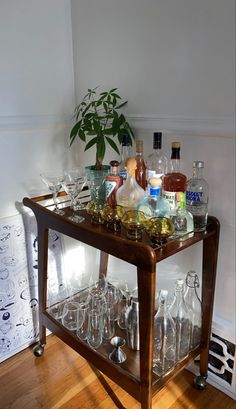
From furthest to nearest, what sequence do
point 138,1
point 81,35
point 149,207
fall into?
point 81,35, point 138,1, point 149,207

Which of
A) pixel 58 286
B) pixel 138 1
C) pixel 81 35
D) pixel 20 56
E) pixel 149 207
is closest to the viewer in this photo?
pixel 149 207

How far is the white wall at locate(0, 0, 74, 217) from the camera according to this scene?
135 cm

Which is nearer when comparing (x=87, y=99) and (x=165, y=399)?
(x=165, y=399)

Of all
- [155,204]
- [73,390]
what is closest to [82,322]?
[73,390]

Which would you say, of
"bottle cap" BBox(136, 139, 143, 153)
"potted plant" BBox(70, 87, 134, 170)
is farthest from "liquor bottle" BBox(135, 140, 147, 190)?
"potted plant" BBox(70, 87, 134, 170)

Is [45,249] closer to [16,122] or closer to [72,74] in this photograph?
[16,122]

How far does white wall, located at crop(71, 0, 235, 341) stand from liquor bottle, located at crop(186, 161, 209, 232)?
0.23 feet

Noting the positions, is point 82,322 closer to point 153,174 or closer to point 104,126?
point 153,174

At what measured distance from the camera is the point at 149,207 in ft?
3.56

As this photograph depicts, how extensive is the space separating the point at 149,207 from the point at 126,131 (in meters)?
0.37

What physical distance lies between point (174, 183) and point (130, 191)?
0.49ft

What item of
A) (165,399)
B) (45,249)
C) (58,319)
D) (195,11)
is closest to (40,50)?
(195,11)

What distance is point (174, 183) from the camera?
3.75 ft

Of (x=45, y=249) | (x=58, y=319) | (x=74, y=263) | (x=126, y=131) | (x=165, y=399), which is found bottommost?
(x=165, y=399)
